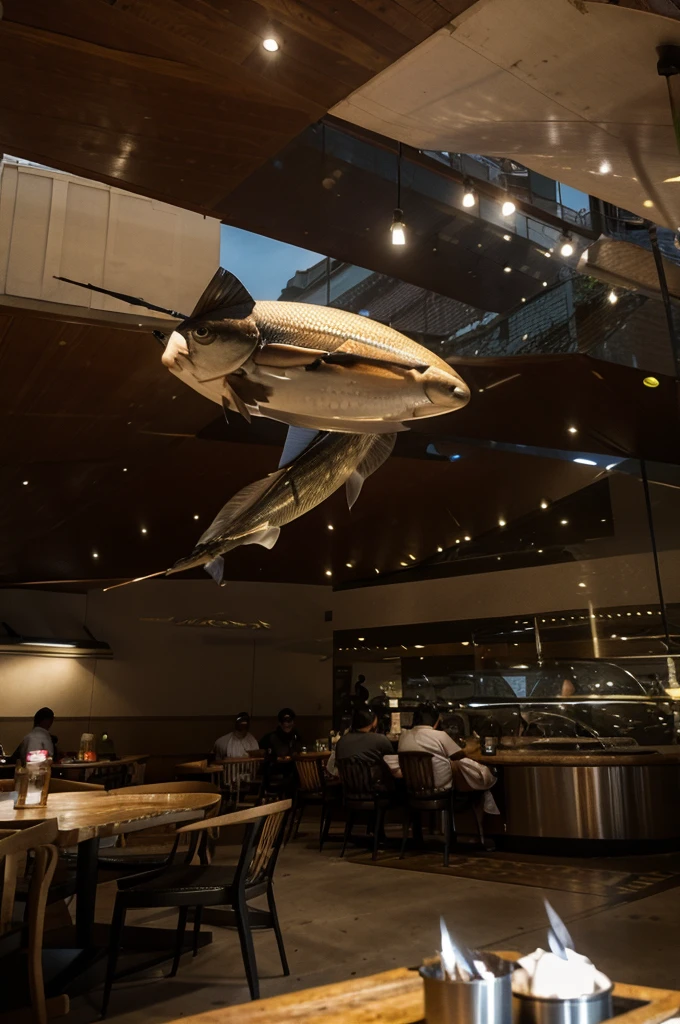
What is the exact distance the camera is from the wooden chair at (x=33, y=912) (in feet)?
7.88

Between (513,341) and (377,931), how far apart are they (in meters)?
4.37

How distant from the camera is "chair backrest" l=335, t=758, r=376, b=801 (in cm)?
699

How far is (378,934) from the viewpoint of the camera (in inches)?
172

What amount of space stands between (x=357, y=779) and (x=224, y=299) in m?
6.51

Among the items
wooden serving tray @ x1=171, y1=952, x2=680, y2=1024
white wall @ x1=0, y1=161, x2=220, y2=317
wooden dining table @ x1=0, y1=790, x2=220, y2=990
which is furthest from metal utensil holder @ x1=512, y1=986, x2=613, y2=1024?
white wall @ x1=0, y1=161, x2=220, y2=317

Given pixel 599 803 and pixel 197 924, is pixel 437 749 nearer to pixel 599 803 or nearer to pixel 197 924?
pixel 599 803

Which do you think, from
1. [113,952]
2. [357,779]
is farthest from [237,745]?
[113,952]

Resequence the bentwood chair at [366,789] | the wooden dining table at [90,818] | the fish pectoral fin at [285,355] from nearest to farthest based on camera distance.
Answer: the fish pectoral fin at [285,355] → the wooden dining table at [90,818] → the bentwood chair at [366,789]

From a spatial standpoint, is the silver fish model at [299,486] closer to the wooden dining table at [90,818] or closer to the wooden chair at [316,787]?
the wooden dining table at [90,818]

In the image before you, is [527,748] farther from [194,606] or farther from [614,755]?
[194,606]

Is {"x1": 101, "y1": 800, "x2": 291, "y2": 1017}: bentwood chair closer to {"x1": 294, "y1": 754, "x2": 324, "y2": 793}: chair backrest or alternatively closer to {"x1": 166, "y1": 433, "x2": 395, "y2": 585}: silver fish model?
{"x1": 166, "y1": 433, "x2": 395, "y2": 585}: silver fish model

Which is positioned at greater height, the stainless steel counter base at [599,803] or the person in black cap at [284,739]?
the person in black cap at [284,739]

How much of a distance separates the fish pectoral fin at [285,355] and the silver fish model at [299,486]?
0.37 meters

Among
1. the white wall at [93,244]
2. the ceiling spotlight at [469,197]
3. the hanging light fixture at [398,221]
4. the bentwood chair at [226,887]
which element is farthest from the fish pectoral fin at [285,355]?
the ceiling spotlight at [469,197]
